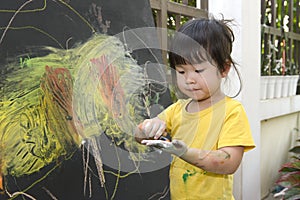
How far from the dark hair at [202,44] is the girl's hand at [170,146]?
0.85 ft

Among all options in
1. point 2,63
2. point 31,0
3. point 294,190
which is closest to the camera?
point 2,63

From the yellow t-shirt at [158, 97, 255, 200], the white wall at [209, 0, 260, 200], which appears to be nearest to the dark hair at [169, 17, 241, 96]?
the yellow t-shirt at [158, 97, 255, 200]

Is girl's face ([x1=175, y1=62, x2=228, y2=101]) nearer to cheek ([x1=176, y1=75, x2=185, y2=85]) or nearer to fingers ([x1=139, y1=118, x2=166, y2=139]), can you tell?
cheek ([x1=176, y1=75, x2=185, y2=85])

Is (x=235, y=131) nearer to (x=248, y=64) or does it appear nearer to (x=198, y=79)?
(x=198, y=79)

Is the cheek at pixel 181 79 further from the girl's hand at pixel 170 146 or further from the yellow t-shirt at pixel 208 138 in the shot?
the girl's hand at pixel 170 146

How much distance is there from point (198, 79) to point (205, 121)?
145 mm

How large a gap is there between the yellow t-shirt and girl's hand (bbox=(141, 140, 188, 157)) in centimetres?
19

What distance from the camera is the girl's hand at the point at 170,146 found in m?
1.08

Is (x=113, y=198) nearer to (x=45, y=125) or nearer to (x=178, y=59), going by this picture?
(x=45, y=125)

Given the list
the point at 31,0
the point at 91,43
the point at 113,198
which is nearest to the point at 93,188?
the point at 113,198

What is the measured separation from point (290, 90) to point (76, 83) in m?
2.79

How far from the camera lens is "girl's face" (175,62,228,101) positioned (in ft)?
4.21

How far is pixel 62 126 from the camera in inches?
52.7

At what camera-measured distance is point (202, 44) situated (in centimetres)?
132
